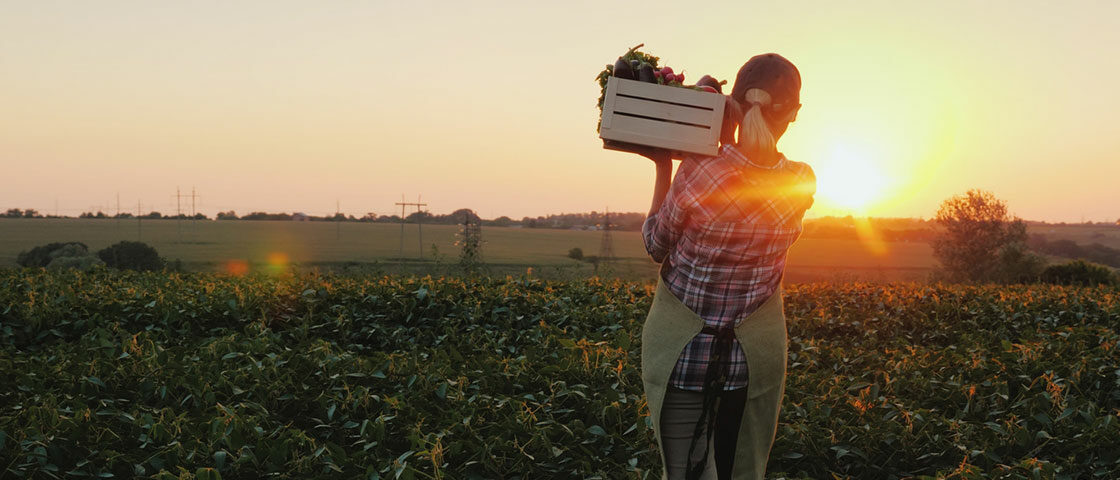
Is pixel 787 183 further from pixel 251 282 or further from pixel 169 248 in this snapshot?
pixel 169 248

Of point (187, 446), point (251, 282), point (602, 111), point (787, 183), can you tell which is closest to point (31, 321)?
point (251, 282)

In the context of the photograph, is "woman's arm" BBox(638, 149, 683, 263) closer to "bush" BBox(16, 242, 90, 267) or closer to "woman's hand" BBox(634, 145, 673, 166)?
"woman's hand" BBox(634, 145, 673, 166)

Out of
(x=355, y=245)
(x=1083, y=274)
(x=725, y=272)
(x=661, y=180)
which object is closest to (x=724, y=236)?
(x=725, y=272)

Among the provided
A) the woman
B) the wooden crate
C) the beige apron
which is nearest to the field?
the beige apron

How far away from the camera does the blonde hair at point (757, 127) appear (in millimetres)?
2377

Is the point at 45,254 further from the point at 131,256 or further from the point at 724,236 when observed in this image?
the point at 724,236

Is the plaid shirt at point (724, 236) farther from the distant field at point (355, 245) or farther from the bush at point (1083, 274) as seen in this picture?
the distant field at point (355, 245)

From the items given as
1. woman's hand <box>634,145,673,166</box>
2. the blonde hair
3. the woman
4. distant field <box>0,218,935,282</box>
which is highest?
the blonde hair

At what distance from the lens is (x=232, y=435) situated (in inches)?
176

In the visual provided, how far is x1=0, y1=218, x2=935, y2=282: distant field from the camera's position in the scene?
152ft

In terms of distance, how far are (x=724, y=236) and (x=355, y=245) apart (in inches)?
2450

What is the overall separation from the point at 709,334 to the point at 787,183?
0.56m

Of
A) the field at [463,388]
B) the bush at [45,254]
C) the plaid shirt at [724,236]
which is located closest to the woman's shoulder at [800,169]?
the plaid shirt at [724,236]

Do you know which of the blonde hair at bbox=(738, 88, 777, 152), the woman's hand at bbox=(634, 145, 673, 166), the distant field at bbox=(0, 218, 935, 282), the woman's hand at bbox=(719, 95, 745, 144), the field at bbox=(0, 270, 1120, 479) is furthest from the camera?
the distant field at bbox=(0, 218, 935, 282)
